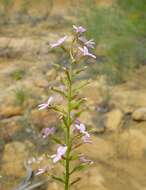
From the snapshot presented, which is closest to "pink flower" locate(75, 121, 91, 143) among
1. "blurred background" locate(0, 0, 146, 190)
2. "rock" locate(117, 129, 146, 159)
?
"blurred background" locate(0, 0, 146, 190)

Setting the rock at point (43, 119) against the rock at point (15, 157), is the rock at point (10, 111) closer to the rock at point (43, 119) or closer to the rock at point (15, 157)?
the rock at point (43, 119)

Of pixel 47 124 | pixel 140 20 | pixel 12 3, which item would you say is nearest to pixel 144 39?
pixel 140 20

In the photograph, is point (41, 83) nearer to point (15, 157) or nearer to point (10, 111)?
point (10, 111)

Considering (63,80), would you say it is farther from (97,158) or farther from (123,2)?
(123,2)

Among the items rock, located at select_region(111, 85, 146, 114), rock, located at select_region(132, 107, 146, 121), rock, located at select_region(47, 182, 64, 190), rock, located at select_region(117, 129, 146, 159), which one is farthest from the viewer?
rock, located at select_region(111, 85, 146, 114)

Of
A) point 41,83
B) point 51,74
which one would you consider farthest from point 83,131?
point 51,74

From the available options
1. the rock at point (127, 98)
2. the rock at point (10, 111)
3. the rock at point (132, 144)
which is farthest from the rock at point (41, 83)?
the rock at point (132, 144)

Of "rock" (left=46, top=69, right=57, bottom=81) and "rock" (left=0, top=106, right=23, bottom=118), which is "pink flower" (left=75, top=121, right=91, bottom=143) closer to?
"rock" (left=0, top=106, right=23, bottom=118)
